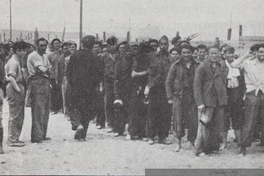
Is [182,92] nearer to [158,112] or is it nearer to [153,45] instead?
[158,112]

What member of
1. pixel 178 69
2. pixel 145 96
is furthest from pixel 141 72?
pixel 178 69

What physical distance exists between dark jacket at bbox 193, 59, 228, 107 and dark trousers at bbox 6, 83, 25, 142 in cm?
335

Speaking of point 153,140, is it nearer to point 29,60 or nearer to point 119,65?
→ point 119,65

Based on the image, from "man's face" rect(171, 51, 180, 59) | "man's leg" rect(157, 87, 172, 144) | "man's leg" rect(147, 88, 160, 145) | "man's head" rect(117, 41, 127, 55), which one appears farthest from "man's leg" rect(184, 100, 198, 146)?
"man's head" rect(117, 41, 127, 55)

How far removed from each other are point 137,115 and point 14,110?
261 cm

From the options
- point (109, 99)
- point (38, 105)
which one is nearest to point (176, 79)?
point (109, 99)

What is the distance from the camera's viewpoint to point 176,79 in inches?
336

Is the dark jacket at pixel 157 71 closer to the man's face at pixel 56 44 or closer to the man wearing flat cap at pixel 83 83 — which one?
the man wearing flat cap at pixel 83 83

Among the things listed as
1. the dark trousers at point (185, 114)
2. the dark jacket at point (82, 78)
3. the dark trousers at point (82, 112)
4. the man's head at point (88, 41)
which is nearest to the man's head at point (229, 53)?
the dark trousers at point (185, 114)

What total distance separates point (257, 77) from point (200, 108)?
3.86 feet

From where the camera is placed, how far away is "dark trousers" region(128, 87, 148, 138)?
960 cm

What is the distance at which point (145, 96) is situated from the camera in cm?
937

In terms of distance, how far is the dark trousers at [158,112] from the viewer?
30.0 feet

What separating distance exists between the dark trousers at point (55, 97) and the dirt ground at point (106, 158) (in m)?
4.56
